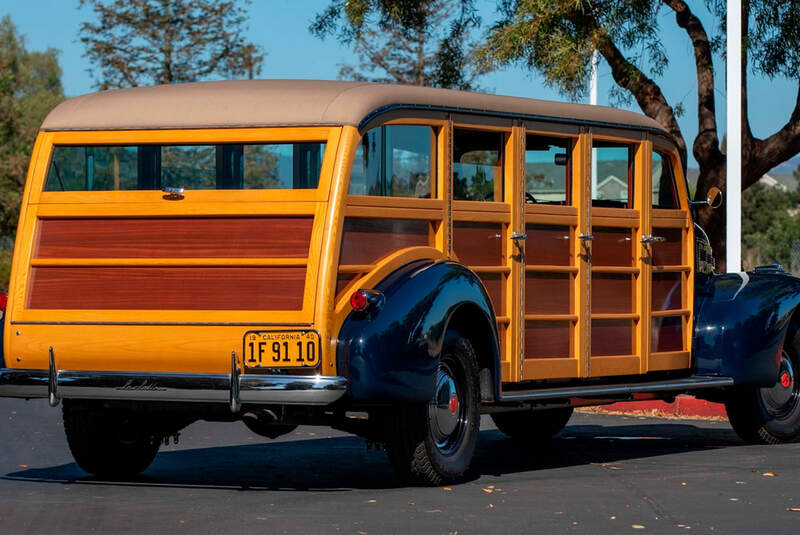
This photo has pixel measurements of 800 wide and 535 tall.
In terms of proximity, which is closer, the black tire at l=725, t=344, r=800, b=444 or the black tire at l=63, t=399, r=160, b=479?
the black tire at l=63, t=399, r=160, b=479

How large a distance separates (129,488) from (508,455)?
10.6 ft

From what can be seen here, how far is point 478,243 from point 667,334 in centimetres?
235

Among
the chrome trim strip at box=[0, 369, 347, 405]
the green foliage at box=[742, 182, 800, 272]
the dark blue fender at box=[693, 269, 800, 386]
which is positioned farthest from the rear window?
the green foliage at box=[742, 182, 800, 272]

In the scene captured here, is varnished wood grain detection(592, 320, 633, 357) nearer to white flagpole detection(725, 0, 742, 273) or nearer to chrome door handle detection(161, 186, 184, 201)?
chrome door handle detection(161, 186, 184, 201)

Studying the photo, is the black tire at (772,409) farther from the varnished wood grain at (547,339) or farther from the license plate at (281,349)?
the license plate at (281,349)

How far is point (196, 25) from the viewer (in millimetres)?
43375

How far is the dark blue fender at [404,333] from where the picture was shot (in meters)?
8.27

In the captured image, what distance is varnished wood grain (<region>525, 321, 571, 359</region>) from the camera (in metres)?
9.97

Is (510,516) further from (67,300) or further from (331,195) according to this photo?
(67,300)

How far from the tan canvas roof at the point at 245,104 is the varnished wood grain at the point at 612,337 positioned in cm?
189

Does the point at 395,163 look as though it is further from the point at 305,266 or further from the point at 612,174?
the point at 612,174

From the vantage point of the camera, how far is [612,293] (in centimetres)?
1070

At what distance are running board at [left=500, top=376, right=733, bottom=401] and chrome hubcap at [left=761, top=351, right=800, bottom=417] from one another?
0.80 metres

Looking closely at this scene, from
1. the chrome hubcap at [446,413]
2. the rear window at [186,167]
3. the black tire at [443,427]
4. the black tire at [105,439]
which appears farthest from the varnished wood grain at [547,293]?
the black tire at [105,439]
